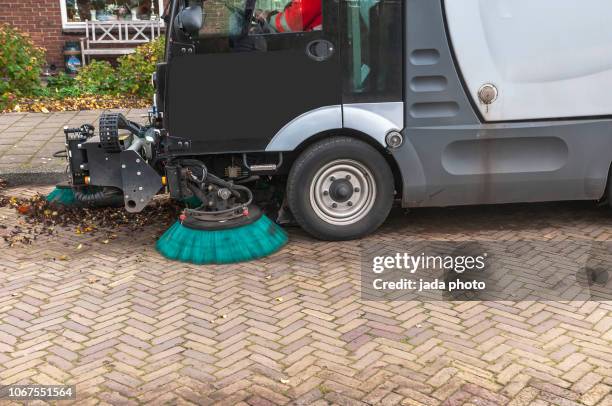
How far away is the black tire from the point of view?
557 cm

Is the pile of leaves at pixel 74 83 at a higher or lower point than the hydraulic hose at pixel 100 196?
higher

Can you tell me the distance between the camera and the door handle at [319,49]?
209 inches

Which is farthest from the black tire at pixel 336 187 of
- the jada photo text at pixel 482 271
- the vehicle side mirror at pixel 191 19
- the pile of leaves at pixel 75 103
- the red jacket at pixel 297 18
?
the pile of leaves at pixel 75 103

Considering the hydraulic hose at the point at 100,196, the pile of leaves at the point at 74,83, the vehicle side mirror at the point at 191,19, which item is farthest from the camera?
the pile of leaves at the point at 74,83

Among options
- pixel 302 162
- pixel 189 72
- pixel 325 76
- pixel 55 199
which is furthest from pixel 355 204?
pixel 55 199

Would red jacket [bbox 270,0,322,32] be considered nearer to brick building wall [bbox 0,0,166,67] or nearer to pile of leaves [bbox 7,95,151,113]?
A: pile of leaves [bbox 7,95,151,113]

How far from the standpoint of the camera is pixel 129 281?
5148 mm

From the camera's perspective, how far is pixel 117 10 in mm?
14555

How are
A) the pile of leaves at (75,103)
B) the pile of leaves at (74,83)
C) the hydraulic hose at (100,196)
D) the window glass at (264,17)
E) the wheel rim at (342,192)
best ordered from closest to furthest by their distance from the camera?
1. the window glass at (264,17)
2. the wheel rim at (342,192)
3. the hydraulic hose at (100,196)
4. the pile of leaves at (75,103)
5. the pile of leaves at (74,83)

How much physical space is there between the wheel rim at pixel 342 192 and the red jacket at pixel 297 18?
3.44 ft

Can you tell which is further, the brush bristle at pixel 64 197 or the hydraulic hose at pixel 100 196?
the brush bristle at pixel 64 197

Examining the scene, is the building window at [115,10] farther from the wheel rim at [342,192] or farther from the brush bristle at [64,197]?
the wheel rim at [342,192]

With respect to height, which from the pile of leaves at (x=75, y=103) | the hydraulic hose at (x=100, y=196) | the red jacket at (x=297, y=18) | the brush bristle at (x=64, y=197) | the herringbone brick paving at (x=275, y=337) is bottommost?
the herringbone brick paving at (x=275, y=337)

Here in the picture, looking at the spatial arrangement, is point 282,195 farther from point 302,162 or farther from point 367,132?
point 367,132
